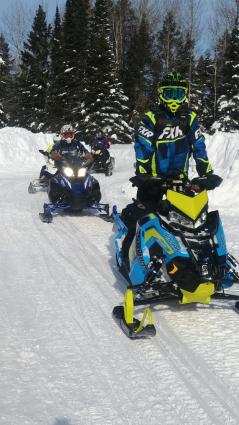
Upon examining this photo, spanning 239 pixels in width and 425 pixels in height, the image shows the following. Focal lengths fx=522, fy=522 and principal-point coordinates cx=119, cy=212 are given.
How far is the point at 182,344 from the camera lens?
13.7ft

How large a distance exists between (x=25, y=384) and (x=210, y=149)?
39.8 feet

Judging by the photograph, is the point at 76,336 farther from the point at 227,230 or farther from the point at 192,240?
the point at 227,230

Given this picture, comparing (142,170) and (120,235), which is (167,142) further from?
(120,235)

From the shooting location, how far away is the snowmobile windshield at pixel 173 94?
4.94 meters

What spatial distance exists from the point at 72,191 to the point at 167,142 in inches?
176

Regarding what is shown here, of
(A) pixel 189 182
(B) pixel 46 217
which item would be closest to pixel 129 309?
(A) pixel 189 182

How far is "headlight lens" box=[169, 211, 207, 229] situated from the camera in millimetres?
4449

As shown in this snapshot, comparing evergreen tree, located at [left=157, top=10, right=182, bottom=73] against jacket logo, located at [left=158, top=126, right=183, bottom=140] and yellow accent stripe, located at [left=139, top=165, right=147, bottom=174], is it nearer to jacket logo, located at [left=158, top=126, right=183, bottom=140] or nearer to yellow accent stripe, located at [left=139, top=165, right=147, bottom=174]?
jacket logo, located at [left=158, top=126, right=183, bottom=140]

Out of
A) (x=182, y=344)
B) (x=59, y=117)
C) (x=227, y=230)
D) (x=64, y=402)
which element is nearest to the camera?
(x=64, y=402)

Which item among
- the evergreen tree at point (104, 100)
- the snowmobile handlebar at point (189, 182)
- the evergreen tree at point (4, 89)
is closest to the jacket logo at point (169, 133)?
the snowmobile handlebar at point (189, 182)

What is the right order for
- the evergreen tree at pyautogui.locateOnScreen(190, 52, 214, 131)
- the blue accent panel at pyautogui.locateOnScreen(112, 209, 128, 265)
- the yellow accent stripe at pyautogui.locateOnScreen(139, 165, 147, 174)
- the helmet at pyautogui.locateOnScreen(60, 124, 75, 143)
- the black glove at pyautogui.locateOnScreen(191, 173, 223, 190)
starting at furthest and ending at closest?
the evergreen tree at pyautogui.locateOnScreen(190, 52, 214, 131)
the helmet at pyautogui.locateOnScreen(60, 124, 75, 143)
the blue accent panel at pyautogui.locateOnScreen(112, 209, 128, 265)
the yellow accent stripe at pyautogui.locateOnScreen(139, 165, 147, 174)
the black glove at pyautogui.locateOnScreen(191, 173, 223, 190)

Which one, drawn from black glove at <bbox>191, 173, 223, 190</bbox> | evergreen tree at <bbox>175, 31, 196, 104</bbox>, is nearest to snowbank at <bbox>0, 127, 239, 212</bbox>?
black glove at <bbox>191, 173, 223, 190</bbox>

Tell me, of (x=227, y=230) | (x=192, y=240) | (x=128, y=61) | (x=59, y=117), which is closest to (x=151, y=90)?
(x=128, y=61)

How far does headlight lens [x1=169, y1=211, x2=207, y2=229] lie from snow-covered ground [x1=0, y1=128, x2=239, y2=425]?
0.89m
